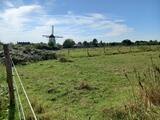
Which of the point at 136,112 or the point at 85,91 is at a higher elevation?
the point at 136,112

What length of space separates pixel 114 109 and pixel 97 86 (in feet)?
15.4

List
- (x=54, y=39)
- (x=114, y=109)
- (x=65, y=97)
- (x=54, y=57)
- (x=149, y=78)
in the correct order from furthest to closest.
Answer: (x=54, y=39) → (x=54, y=57) → (x=65, y=97) → (x=114, y=109) → (x=149, y=78)

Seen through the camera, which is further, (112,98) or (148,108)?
(112,98)

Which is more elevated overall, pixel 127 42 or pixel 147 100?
pixel 127 42

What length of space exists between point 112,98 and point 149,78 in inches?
151

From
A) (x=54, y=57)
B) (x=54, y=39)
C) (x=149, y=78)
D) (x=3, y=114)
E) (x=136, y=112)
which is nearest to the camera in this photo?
(x=136, y=112)

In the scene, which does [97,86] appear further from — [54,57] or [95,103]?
[54,57]

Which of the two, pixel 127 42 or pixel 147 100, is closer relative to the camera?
pixel 147 100

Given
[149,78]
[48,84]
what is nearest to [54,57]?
[48,84]

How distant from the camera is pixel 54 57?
33.1 meters

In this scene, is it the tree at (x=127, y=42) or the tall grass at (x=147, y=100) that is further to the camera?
the tree at (x=127, y=42)

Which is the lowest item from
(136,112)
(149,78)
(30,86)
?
(30,86)

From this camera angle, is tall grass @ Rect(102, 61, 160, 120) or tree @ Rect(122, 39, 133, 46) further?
tree @ Rect(122, 39, 133, 46)

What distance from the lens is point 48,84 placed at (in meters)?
13.3
